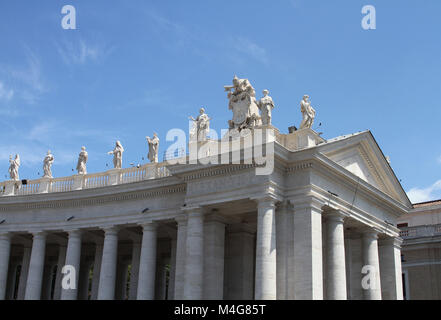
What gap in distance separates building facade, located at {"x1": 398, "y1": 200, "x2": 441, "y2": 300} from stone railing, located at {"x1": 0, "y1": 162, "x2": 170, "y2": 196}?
94.5 ft

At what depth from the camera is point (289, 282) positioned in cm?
3838

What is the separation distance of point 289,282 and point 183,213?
10.5m

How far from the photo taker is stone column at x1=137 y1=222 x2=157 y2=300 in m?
45.7

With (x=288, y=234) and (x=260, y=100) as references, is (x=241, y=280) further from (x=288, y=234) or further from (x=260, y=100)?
(x=260, y=100)

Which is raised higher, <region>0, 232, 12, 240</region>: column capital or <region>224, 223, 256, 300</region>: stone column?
<region>0, 232, 12, 240</region>: column capital

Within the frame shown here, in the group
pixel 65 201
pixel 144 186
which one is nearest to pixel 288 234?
pixel 144 186

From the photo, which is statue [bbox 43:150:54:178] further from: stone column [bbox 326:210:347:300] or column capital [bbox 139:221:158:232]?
stone column [bbox 326:210:347:300]

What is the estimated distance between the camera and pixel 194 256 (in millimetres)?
40938

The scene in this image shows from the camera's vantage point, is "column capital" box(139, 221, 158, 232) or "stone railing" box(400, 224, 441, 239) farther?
"stone railing" box(400, 224, 441, 239)

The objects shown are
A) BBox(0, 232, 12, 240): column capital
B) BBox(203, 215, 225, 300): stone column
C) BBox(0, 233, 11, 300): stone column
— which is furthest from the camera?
BBox(0, 232, 12, 240): column capital

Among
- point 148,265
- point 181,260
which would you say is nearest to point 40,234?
point 148,265

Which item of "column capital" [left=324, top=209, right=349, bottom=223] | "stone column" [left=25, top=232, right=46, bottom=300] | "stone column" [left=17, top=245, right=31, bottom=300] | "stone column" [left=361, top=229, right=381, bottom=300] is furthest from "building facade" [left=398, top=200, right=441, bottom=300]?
"stone column" [left=17, top=245, right=31, bottom=300]

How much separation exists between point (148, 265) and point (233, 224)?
7.59 meters

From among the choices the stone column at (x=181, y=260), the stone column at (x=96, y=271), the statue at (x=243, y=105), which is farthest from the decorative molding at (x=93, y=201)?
the statue at (x=243, y=105)
